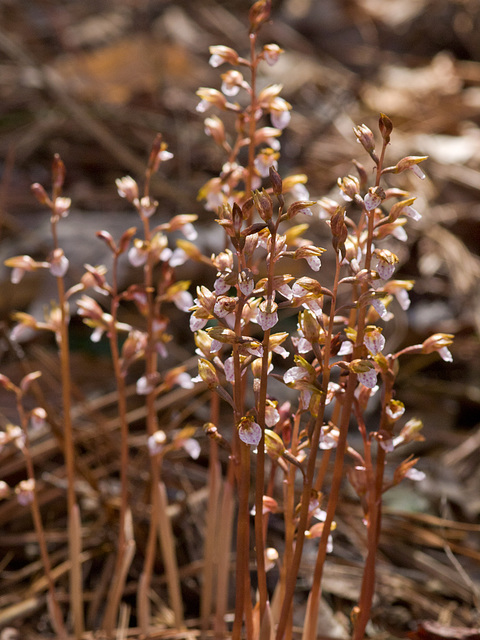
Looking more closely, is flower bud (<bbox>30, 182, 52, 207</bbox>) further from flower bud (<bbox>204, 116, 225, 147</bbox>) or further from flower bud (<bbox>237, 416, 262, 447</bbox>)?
flower bud (<bbox>237, 416, 262, 447</bbox>)

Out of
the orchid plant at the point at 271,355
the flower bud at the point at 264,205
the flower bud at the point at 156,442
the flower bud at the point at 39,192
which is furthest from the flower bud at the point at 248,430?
the flower bud at the point at 39,192

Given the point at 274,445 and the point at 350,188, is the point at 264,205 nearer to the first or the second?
the point at 350,188

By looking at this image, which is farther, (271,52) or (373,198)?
(271,52)

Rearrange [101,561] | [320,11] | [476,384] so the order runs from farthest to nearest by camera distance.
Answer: [320,11] → [476,384] → [101,561]

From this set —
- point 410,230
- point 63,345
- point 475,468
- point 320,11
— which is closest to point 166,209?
point 410,230

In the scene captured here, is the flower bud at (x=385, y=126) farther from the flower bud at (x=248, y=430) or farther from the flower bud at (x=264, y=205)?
the flower bud at (x=248, y=430)

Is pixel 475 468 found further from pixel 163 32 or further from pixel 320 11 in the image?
pixel 320 11

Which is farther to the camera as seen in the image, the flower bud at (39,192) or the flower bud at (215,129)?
the flower bud at (215,129)

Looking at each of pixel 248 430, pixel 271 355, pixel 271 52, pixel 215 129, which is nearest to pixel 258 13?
pixel 271 52

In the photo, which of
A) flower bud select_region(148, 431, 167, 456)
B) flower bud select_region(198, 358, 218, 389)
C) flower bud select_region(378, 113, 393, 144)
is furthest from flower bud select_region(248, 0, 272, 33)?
flower bud select_region(148, 431, 167, 456)

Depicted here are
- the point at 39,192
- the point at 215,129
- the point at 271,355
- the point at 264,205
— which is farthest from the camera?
Result: the point at 215,129

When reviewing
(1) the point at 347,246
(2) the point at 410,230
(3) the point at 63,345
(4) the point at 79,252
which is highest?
(1) the point at 347,246
